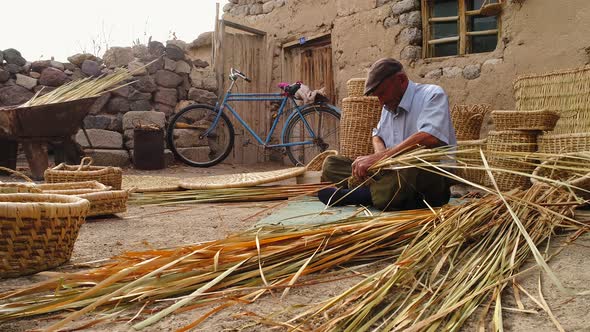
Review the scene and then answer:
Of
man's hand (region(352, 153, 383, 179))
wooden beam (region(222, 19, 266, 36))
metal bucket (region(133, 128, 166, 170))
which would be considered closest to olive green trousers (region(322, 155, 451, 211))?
man's hand (region(352, 153, 383, 179))

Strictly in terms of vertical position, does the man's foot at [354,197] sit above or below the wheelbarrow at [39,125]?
below

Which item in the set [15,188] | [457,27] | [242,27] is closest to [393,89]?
[15,188]

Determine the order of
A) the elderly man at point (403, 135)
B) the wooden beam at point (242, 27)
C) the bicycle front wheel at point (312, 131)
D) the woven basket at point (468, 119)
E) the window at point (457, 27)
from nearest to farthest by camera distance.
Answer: the elderly man at point (403, 135) → the woven basket at point (468, 119) → the window at point (457, 27) → the bicycle front wheel at point (312, 131) → the wooden beam at point (242, 27)

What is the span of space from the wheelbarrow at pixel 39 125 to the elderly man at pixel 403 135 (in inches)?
131

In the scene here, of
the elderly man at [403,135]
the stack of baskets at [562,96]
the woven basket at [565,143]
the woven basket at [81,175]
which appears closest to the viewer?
the elderly man at [403,135]

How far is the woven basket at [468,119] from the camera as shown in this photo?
14.7ft

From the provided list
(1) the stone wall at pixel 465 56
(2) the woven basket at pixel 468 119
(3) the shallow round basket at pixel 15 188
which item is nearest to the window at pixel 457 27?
(1) the stone wall at pixel 465 56

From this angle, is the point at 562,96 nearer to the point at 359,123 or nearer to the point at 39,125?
the point at 359,123

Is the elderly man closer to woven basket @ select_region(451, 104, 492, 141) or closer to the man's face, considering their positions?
the man's face

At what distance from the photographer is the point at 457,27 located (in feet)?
16.6

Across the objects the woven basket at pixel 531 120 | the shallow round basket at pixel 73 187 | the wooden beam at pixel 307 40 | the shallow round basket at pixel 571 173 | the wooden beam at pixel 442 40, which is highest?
the wooden beam at pixel 307 40

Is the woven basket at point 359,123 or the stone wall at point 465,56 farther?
the woven basket at point 359,123

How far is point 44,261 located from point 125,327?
2.36 ft

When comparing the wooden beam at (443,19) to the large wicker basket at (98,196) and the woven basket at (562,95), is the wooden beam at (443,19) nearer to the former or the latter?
the woven basket at (562,95)
